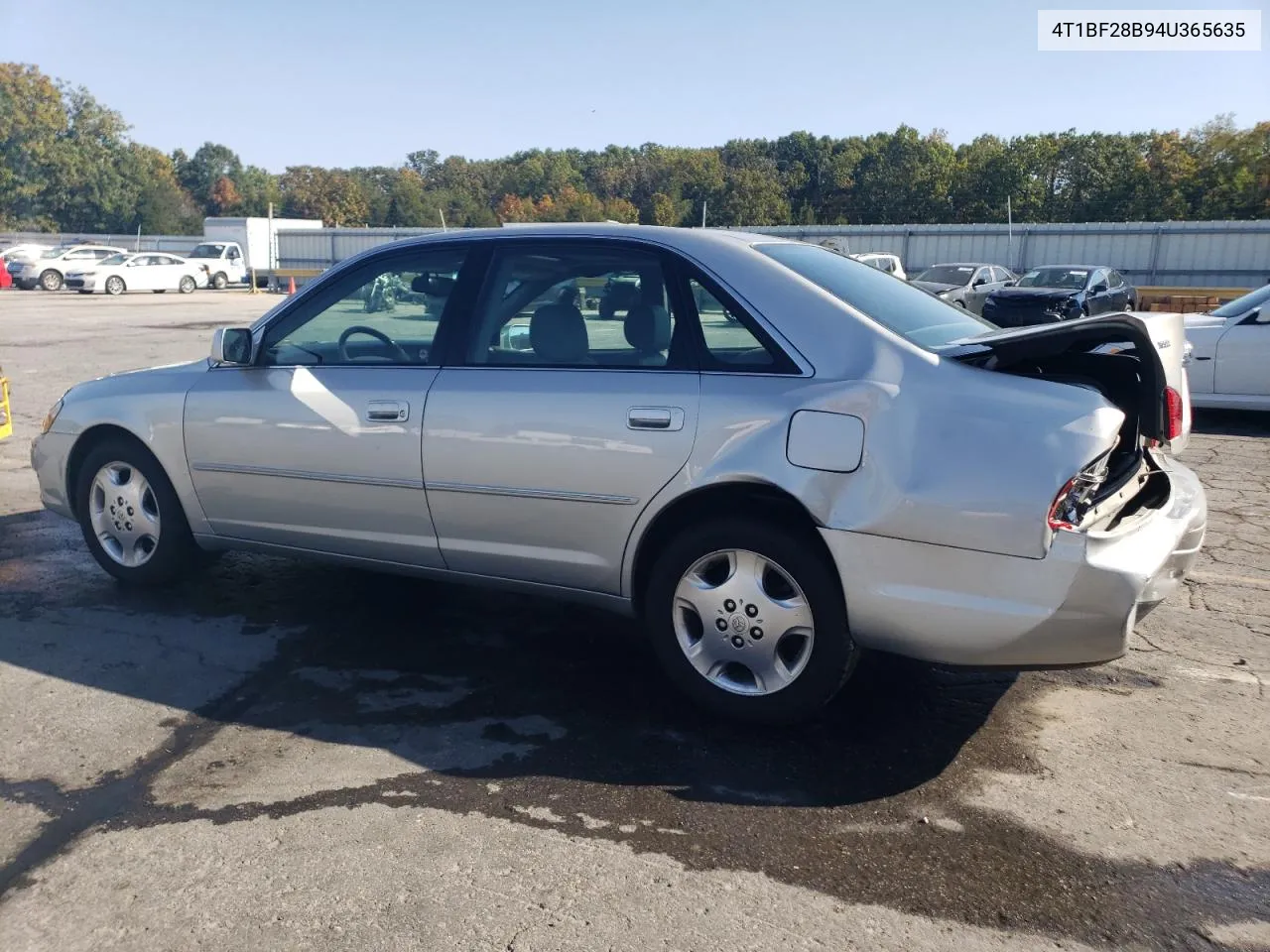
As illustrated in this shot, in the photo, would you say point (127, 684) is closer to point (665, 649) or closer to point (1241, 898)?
point (665, 649)

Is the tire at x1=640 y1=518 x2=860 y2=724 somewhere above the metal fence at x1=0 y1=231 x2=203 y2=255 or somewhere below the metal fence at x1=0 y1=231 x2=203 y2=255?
below

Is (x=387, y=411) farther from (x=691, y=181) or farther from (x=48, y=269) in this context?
(x=691, y=181)

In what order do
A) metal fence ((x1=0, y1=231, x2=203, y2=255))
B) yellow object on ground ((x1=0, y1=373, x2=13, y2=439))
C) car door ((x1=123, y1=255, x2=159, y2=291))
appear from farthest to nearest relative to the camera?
metal fence ((x1=0, y1=231, x2=203, y2=255)) < car door ((x1=123, y1=255, x2=159, y2=291)) < yellow object on ground ((x1=0, y1=373, x2=13, y2=439))

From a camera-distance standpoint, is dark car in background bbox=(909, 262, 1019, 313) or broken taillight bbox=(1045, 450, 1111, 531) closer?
broken taillight bbox=(1045, 450, 1111, 531)

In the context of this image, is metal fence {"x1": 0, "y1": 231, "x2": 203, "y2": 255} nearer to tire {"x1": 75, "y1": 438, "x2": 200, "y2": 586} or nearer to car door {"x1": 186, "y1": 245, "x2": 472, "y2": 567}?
tire {"x1": 75, "y1": 438, "x2": 200, "y2": 586}

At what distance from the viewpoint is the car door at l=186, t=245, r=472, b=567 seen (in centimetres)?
425

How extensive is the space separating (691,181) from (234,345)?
199 feet

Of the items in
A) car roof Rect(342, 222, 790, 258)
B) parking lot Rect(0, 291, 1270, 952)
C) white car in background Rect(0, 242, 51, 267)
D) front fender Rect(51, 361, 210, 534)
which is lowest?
parking lot Rect(0, 291, 1270, 952)

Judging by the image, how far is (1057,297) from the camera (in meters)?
20.0

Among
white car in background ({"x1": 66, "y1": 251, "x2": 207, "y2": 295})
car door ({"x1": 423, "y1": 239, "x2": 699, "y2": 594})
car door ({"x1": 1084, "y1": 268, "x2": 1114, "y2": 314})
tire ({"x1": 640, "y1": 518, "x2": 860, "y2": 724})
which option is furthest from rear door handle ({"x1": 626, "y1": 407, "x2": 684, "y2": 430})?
white car in background ({"x1": 66, "y1": 251, "x2": 207, "y2": 295})

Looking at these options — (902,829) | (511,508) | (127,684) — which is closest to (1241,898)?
(902,829)

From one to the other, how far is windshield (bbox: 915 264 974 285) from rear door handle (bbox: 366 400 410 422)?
21834mm

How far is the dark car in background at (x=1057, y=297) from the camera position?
20.0 m

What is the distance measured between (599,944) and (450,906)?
41 cm
